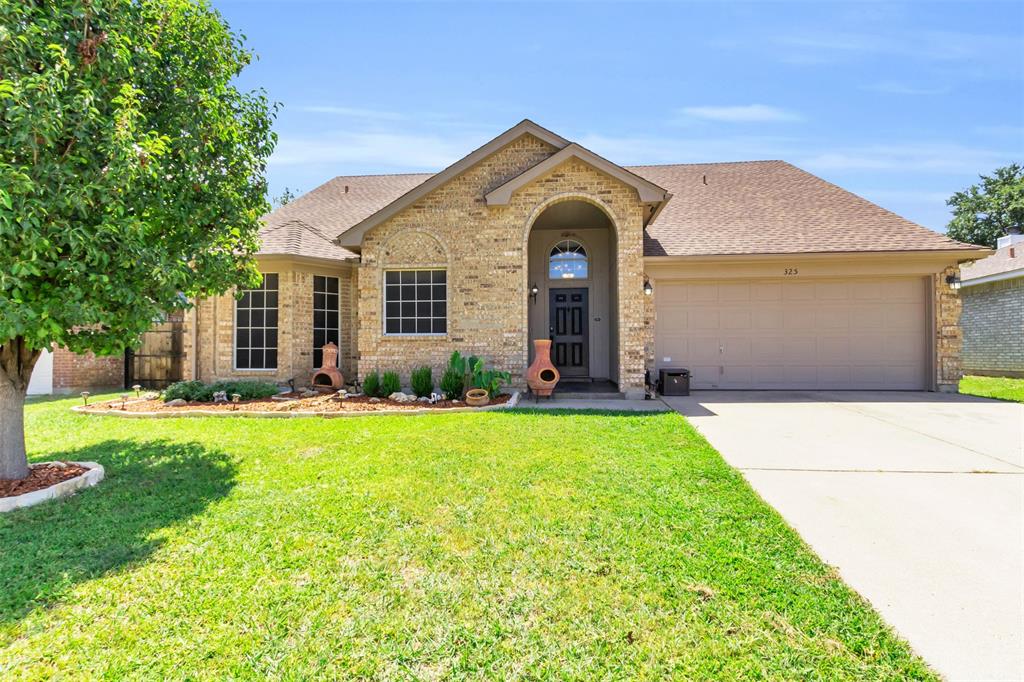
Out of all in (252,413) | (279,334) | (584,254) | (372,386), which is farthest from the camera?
(584,254)

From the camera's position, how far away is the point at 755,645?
2.08m

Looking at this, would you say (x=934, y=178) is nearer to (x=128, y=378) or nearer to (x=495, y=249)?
(x=495, y=249)

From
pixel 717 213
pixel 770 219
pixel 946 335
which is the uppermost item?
pixel 717 213

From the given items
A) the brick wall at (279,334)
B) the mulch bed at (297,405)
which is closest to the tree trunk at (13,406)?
the mulch bed at (297,405)

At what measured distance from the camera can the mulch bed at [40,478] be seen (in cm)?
396

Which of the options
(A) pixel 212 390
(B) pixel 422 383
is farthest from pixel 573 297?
(A) pixel 212 390

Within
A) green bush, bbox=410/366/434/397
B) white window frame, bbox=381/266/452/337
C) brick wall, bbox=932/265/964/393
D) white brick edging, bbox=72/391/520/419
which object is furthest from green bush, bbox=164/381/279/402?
brick wall, bbox=932/265/964/393

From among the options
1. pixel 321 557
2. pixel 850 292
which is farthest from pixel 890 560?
pixel 850 292

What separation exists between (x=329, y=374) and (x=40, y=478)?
221 inches

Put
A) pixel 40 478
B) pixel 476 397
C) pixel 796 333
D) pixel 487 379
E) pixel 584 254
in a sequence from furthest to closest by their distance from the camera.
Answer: pixel 584 254 < pixel 796 333 < pixel 487 379 < pixel 476 397 < pixel 40 478

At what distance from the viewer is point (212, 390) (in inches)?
345

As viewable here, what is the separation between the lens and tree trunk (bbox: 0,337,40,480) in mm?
4215

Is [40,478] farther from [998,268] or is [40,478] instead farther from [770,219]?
[998,268]

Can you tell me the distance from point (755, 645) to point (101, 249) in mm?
5427
